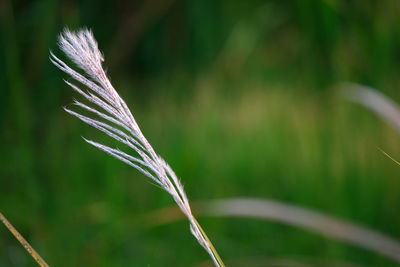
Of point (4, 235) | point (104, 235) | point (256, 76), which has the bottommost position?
point (4, 235)

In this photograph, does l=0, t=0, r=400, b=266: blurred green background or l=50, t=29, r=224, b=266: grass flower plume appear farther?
l=0, t=0, r=400, b=266: blurred green background

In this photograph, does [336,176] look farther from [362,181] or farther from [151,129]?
[151,129]

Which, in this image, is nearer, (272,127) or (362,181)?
(362,181)

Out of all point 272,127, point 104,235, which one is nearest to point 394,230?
point 104,235

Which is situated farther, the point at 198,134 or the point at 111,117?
the point at 198,134

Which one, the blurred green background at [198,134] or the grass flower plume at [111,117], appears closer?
the grass flower plume at [111,117]

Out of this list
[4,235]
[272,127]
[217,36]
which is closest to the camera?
[4,235]

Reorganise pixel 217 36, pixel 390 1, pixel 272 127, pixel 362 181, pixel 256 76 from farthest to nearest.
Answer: pixel 256 76
pixel 272 127
pixel 217 36
pixel 362 181
pixel 390 1

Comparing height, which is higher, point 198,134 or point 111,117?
point 198,134
